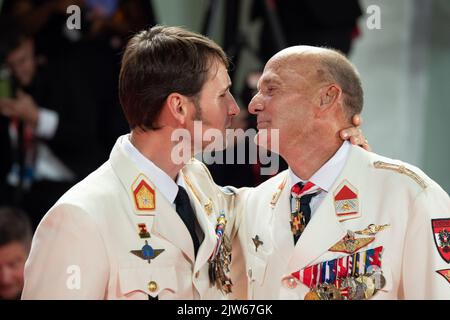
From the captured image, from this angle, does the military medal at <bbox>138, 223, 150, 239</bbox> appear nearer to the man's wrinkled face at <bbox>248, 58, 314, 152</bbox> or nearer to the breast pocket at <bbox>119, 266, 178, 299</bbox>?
the breast pocket at <bbox>119, 266, 178, 299</bbox>

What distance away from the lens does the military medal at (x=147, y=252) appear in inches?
103

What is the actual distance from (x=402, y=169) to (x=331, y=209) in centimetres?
25

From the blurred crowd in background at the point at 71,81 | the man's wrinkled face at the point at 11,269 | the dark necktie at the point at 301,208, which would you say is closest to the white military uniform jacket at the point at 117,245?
the dark necktie at the point at 301,208

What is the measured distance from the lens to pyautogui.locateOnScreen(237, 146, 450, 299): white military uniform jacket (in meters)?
2.58

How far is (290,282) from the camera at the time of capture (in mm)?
2678

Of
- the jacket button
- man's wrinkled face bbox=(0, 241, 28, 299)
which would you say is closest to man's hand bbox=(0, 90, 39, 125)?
man's wrinkled face bbox=(0, 241, 28, 299)

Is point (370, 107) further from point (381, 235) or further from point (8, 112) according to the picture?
point (381, 235)

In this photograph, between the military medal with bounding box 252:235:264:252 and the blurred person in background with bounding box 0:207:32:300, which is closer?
the military medal with bounding box 252:235:264:252

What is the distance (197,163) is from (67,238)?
0.71 meters

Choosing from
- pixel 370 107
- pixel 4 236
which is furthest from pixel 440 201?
pixel 370 107

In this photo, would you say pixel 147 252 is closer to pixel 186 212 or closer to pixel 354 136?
pixel 186 212

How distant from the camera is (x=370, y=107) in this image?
5.74 m

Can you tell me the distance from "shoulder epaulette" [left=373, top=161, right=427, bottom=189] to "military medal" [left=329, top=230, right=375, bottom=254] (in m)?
0.22

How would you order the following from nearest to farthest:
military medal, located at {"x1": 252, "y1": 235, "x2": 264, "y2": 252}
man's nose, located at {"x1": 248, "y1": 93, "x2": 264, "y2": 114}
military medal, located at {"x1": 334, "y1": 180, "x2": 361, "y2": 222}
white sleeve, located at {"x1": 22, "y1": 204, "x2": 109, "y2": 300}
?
white sleeve, located at {"x1": 22, "y1": 204, "x2": 109, "y2": 300}
military medal, located at {"x1": 334, "y1": 180, "x2": 361, "y2": 222}
military medal, located at {"x1": 252, "y1": 235, "x2": 264, "y2": 252}
man's nose, located at {"x1": 248, "y1": 93, "x2": 264, "y2": 114}
